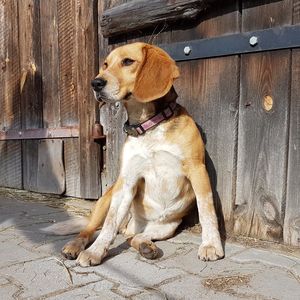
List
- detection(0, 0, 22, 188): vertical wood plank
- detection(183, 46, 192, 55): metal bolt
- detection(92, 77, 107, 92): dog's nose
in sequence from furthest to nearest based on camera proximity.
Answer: detection(0, 0, 22, 188): vertical wood plank < detection(183, 46, 192, 55): metal bolt < detection(92, 77, 107, 92): dog's nose

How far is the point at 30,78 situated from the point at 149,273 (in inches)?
124

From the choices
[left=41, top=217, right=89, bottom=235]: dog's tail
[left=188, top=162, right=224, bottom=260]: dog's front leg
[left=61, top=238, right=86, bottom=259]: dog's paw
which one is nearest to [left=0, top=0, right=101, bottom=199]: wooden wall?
[left=41, top=217, right=89, bottom=235]: dog's tail

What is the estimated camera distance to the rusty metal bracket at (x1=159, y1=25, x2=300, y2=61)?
8.81ft

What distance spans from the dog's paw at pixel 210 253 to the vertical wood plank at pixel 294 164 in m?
0.49

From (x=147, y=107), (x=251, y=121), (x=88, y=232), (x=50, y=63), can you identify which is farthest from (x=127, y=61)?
(x=50, y=63)

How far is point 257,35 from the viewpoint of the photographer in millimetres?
2824

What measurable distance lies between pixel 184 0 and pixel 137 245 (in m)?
1.73

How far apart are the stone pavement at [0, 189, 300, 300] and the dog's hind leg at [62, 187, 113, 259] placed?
0.27 feet

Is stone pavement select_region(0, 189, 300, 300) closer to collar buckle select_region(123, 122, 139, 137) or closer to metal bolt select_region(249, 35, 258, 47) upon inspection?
collar buckle select_region(123, 122, 139, 137)

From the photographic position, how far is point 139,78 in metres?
2.87

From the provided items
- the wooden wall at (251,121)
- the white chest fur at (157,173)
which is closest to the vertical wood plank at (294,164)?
the wooden wall at (251,121)

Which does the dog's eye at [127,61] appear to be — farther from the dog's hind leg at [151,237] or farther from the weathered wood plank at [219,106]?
the dog's hind leg at [151,237]

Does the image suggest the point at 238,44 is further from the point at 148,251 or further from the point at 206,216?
the point at 148,251

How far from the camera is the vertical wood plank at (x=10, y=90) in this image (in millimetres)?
5023
